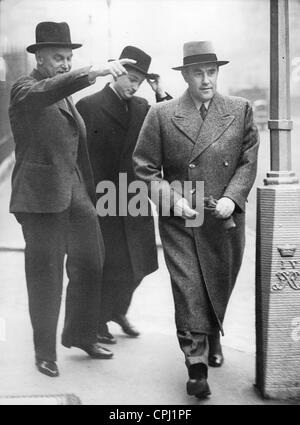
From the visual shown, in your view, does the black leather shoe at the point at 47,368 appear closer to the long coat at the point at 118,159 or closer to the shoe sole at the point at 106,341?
the shoe sole at the point at 106,341

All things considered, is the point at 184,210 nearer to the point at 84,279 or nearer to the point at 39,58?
the point at 84,279

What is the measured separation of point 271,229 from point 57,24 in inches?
60.0

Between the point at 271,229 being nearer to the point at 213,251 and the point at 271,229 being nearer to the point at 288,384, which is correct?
the point at 213,251

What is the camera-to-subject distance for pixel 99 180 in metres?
4.72

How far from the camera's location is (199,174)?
4352mm

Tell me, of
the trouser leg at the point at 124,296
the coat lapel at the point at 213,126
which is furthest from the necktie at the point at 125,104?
the trouser leg at the point at 124,296

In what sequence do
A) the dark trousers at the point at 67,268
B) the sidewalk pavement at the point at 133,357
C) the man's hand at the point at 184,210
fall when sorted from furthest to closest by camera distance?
the dark trousers at the point at 67,268, the sidewalk pavement at the point at 133,357, the man's hand at the point at 184,210

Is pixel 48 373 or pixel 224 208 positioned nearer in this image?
pixel 224 208

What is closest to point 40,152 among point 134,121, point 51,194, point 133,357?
point 51,194

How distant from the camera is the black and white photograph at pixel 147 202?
13.9 feet

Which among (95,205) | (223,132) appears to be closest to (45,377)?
(95,205)

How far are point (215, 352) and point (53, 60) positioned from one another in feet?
5.79
